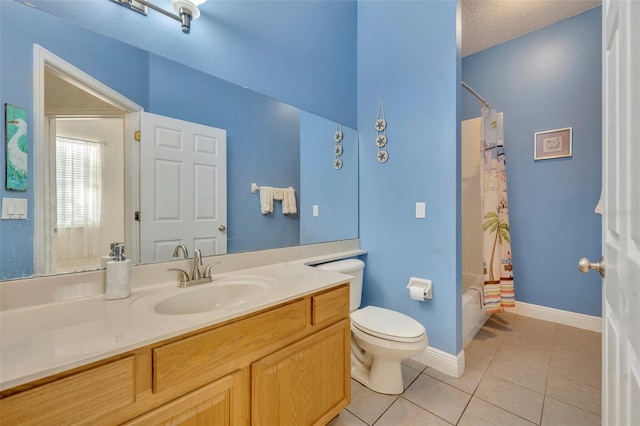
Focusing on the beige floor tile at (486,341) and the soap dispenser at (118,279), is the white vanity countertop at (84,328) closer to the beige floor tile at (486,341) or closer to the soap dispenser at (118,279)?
the soap dispenser at (118,279)

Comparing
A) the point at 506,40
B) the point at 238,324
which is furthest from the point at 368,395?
the point at 506,40

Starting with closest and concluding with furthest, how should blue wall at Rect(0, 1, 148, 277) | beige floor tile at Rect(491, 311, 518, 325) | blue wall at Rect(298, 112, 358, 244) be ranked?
1. blue wall at Rect(0, 1, 148, 277)
2. blue wall at Rect(298, 112, 358, 244)
3. beige floor tile at Rect(491, 311, 518, 325)

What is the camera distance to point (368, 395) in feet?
5.06

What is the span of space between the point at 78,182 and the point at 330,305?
3.78 feet

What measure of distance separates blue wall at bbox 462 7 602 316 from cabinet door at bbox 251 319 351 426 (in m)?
2.41

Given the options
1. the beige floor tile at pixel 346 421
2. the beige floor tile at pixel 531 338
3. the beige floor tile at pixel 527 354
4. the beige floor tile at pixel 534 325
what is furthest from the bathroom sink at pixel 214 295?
the beige floor tile at pixel 534 325

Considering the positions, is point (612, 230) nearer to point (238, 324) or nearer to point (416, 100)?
point (238, 324)

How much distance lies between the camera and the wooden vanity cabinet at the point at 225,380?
0.60 m

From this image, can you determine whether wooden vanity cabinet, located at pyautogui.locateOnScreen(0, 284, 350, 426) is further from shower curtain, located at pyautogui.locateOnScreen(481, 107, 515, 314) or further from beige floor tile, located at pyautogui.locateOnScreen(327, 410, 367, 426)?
shower curtain, located at pyautogui.locateOnScreen(481, 107, 515, 314)

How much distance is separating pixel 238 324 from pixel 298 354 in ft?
1.12

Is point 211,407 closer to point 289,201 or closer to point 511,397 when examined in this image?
point 289,201

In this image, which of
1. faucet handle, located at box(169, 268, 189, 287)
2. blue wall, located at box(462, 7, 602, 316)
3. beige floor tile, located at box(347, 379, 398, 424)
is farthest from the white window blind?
blue wall, located at box(462, 7, 602, 316)

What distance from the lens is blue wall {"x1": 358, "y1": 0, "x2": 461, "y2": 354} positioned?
173 centimetres

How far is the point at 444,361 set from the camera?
1.75m
